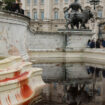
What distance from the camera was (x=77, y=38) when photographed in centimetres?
1423

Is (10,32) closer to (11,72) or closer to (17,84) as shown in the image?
(11,72)

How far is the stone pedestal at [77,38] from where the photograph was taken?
14.0 meters

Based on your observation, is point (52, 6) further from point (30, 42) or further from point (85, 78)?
point (85, 78)

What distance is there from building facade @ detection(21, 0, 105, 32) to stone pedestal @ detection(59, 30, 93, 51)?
39.1 meters

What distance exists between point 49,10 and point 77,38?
44.1 meters

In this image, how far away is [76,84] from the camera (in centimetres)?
644

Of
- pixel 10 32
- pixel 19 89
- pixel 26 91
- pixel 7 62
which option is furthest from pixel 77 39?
pixel 19 89

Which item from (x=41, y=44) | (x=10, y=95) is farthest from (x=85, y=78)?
(x=41, y=44)

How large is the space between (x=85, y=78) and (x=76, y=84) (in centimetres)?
105

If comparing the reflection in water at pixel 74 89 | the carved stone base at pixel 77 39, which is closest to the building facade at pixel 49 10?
the carved stone base at pixel 77 39

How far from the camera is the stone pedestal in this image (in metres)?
14.0

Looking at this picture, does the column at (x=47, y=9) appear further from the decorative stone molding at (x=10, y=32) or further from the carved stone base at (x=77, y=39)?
the decorative stone molding at (x=10, y=32)

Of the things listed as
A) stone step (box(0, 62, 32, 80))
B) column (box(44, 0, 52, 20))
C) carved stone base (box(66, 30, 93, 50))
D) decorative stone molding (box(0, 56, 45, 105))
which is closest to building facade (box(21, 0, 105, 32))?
column (box(44, 0, 52, 20))

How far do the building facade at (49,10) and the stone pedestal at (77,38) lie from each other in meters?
39.1
